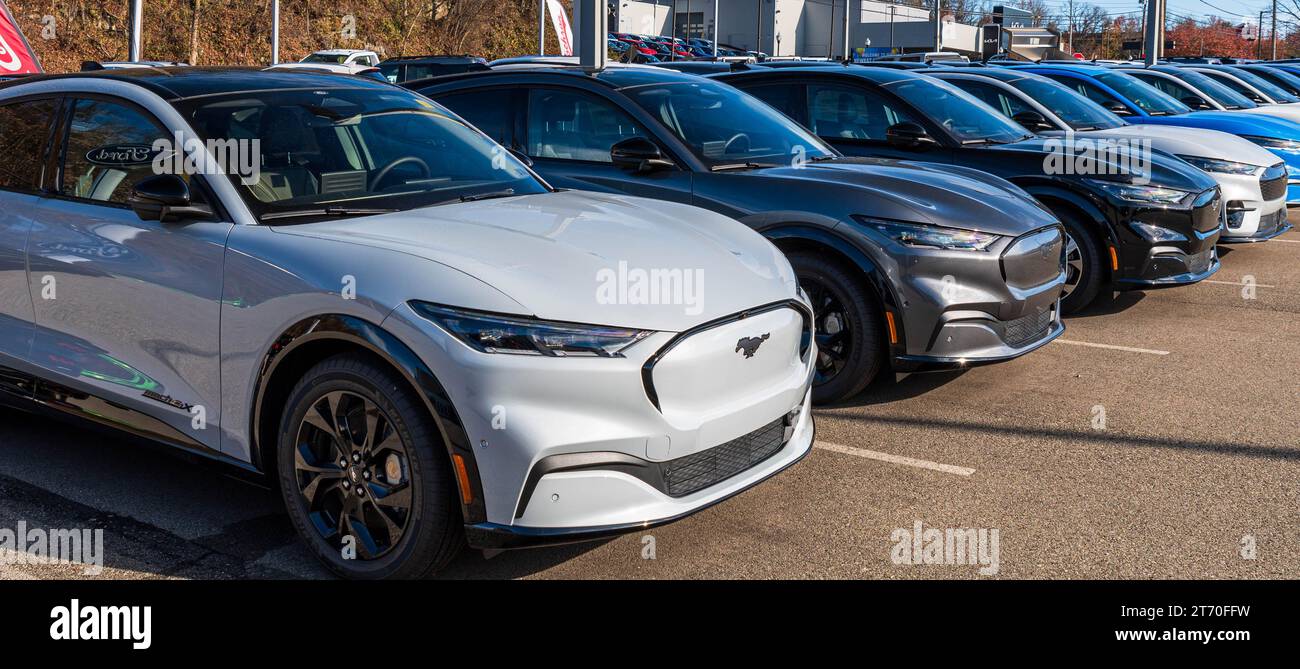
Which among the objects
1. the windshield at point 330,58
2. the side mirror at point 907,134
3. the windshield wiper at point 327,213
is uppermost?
the windshield at point 330,58

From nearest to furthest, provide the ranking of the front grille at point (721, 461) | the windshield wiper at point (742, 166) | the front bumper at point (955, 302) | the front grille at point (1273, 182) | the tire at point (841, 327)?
the front grille at point (721, 461) < the front bumper at point (955, 302) < the tire at point (841, 327) < the windshield wiper at point (742, 166) < the front grille at point (1273, 182)

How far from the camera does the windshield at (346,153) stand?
411cm

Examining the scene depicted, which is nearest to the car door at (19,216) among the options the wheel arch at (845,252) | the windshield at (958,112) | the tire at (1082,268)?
the wheel arch at (845,252)

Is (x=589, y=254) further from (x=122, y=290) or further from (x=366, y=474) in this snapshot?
(x=122, y=290)

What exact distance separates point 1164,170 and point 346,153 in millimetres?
6151

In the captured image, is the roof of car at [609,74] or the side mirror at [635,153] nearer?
the side mirror at [635,153]

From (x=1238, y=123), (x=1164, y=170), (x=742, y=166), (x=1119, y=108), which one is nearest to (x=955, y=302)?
(x=742, y=166)

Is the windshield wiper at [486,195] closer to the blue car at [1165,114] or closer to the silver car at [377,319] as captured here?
the silver car at [377,319]

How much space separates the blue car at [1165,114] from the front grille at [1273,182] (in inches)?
86.4

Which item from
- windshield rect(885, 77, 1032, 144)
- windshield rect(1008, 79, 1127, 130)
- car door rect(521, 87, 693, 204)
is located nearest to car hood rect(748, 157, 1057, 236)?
car door rect(521, 87, 693, 204)

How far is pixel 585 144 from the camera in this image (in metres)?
6.59
